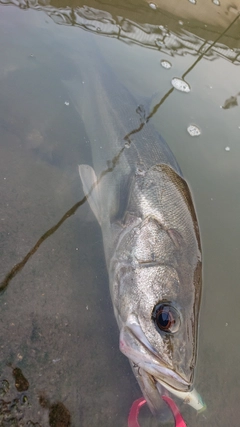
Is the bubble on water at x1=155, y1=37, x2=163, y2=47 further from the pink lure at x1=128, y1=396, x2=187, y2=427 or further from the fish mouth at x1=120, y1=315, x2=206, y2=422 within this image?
the pink lure at x1=128, y1=396, x2=187, y2=427

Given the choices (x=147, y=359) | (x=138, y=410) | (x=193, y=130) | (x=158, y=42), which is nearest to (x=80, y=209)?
(x=147, y=359)

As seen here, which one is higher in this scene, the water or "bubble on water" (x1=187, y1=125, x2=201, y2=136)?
"bubble on water" (x1=187, y1=125, x2=201, y2=136)

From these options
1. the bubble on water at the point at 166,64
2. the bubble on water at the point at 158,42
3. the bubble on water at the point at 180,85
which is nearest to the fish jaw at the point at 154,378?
the bubble on water at the point at 180,85

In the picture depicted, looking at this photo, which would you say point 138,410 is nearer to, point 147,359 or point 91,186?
point 147,359

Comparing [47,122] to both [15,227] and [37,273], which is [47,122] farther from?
[37,273]

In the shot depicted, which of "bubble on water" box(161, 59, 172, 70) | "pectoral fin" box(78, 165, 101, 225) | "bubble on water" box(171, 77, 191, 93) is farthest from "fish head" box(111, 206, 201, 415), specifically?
"bubble on water" box(161, 59, 172, 70)

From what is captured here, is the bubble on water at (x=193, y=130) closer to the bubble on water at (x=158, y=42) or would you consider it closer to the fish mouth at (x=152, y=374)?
the bubble on water at (x=158, y=42)

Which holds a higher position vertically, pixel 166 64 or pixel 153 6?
pixel 153 6
